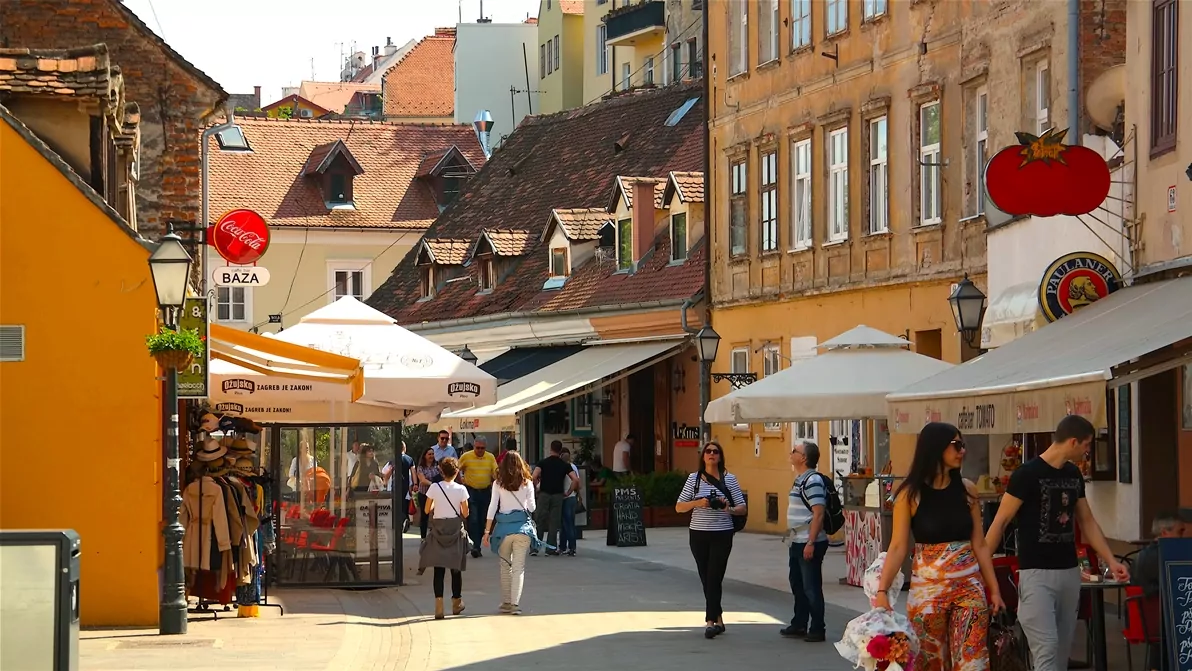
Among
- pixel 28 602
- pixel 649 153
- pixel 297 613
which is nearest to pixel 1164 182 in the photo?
pixel 297 613

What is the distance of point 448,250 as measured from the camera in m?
52.1

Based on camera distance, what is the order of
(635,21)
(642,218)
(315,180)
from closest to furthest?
(642,218) < (315,180) < (635,21)

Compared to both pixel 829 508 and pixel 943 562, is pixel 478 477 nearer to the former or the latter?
pixel 829 508

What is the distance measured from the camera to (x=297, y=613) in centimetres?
2028

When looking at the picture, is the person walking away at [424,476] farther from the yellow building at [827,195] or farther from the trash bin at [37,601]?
the trash bin at [37,601]

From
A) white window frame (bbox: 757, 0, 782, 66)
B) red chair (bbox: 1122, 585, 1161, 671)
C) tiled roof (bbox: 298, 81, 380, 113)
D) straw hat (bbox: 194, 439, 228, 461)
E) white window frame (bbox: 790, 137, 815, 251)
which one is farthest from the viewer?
tiled roof (bbox: 298, 81, 380, 113)

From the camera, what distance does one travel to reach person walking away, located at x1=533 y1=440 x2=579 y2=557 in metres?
29.4

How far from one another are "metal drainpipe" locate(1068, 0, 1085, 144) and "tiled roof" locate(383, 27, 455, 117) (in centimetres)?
6767

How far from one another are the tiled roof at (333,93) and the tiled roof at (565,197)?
52.3 meters

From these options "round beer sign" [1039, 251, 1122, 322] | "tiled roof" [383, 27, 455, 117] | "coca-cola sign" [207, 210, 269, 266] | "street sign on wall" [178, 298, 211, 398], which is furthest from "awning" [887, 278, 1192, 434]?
"tiled roof" [383, 27, 455, 117]

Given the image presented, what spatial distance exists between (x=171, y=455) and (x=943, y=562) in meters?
8.51

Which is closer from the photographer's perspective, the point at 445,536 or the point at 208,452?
the point at 208,452

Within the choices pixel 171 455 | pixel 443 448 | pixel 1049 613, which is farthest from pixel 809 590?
pixel 443 448

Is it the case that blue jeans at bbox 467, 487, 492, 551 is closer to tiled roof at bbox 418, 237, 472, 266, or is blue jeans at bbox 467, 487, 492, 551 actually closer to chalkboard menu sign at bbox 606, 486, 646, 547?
chalkboard menu sign at bbox 606, 486, 646, 547
